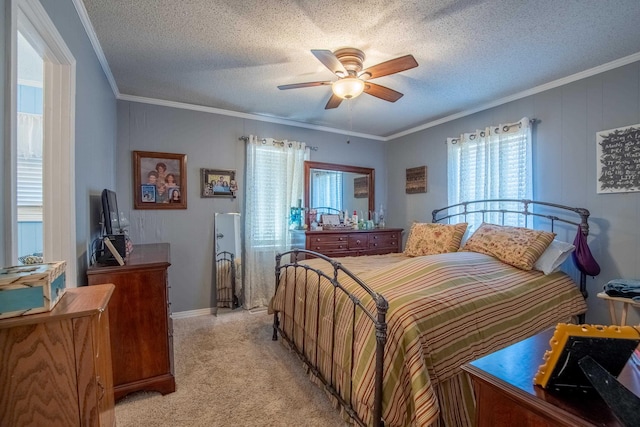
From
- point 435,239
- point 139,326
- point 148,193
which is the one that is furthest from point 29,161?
point 435,239

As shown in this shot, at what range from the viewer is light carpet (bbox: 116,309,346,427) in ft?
6.03

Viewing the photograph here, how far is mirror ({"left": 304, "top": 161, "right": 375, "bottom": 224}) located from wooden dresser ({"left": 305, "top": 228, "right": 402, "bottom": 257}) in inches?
22.3

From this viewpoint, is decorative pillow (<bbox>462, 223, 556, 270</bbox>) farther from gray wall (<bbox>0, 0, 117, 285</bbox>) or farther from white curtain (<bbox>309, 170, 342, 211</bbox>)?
gray wall (<bbox>0, 0, 117, 285</bbox>)

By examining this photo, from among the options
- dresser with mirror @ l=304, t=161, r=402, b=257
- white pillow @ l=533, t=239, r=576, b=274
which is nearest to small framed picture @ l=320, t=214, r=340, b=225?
dresser with mirror @ l=304, t=161, r=402, b=257

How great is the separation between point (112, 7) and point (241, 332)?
2880 mm

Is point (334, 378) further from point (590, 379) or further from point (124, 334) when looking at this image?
point (590, 379)

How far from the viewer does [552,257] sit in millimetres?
2438

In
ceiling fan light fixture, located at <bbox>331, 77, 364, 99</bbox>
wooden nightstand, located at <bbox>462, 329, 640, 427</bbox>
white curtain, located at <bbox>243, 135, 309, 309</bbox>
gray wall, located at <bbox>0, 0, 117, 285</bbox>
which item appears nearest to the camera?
wooden nightstand, located at <bbox>462, 329, 640, 427</bbox>

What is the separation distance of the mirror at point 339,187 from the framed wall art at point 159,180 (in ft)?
5.31

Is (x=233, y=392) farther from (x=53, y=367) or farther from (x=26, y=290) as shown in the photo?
(x=26, y=290)

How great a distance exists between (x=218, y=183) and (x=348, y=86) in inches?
84.7

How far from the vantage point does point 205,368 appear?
2410 mm

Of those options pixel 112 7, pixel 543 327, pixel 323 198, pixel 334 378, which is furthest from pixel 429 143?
pixel 112 7

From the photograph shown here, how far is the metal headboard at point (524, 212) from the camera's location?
2623 millimetres
